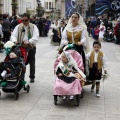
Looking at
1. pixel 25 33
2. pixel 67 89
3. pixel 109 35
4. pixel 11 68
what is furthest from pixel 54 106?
pixel 109 35

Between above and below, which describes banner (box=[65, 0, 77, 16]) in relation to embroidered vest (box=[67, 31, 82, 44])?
above

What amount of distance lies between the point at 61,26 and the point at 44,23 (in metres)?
13.8

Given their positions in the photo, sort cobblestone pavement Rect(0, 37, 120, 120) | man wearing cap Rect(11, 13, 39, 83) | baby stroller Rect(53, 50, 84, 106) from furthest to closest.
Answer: man wearing cap Rect(11, 13, 39, 83) → baby stroller Rect(53, 50, 84, 106) → cobblestone pavement Rect(0, 37, 120, 120)

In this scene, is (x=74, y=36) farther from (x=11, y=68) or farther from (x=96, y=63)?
(x=11, y=68)

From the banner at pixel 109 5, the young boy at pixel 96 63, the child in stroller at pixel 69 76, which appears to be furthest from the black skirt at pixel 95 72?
the banner at pixel 109 5

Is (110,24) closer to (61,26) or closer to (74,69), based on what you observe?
(61,26)

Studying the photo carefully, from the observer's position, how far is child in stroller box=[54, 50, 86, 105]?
701cm

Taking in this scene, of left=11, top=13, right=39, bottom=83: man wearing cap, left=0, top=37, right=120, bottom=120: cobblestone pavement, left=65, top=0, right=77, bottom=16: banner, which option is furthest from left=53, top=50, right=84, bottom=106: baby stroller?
left=65, top=0, right=77, bottom=16: banner

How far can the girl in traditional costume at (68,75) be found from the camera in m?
7.02

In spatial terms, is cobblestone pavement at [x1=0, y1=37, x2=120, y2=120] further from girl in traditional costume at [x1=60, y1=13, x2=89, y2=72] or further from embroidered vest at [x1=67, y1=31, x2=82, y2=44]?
embroidered vest at [x1=67, y1=31, x2=82, y2=44]

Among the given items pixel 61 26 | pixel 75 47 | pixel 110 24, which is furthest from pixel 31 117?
pixel 110 24

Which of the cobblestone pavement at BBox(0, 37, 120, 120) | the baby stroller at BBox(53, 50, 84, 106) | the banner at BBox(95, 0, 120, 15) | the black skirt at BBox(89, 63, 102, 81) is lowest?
the cobblestone pavement at BBox(0, 37, 120, 120)

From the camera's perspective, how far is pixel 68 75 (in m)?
7.27

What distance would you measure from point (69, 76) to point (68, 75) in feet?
0.14
